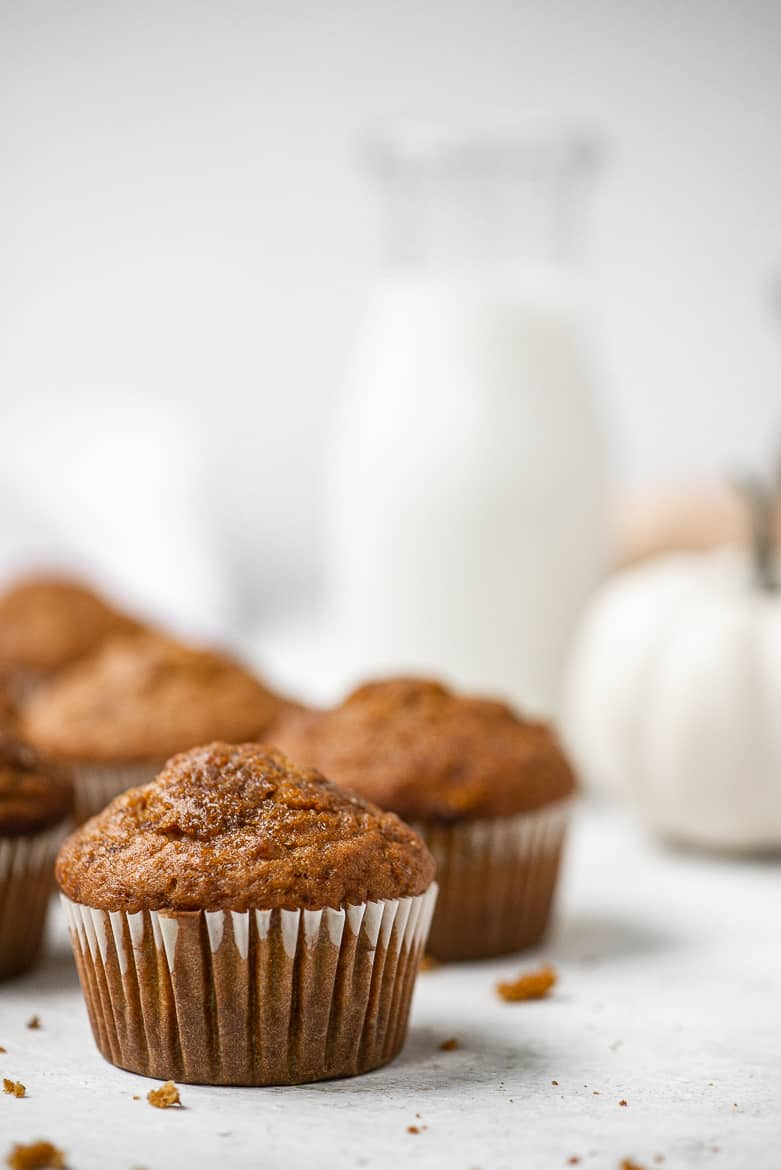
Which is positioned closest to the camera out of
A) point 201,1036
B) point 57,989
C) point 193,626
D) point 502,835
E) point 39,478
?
point 201,1036

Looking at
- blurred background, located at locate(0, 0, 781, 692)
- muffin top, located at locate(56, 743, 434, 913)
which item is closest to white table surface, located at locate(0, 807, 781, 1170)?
muffin top, located at locate(56, 743, 434, 913)

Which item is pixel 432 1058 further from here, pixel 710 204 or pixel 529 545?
pixel 710 204

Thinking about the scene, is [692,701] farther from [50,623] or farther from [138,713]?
[50,623]

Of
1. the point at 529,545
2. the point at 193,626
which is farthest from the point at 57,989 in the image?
the point at 193,626

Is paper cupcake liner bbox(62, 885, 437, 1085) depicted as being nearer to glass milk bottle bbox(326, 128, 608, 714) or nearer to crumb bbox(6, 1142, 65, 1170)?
crumb bbox(6, 1142, 65, 1170)

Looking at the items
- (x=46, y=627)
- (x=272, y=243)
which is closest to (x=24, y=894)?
(x=46, y=627)

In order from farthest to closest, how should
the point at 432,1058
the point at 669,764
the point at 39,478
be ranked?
the point at 39,478 < the point at 669,764 < the point at 432,1058

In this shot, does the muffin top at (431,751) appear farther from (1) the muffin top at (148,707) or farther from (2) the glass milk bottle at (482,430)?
(2) the glass milk bottle at (482,430)
